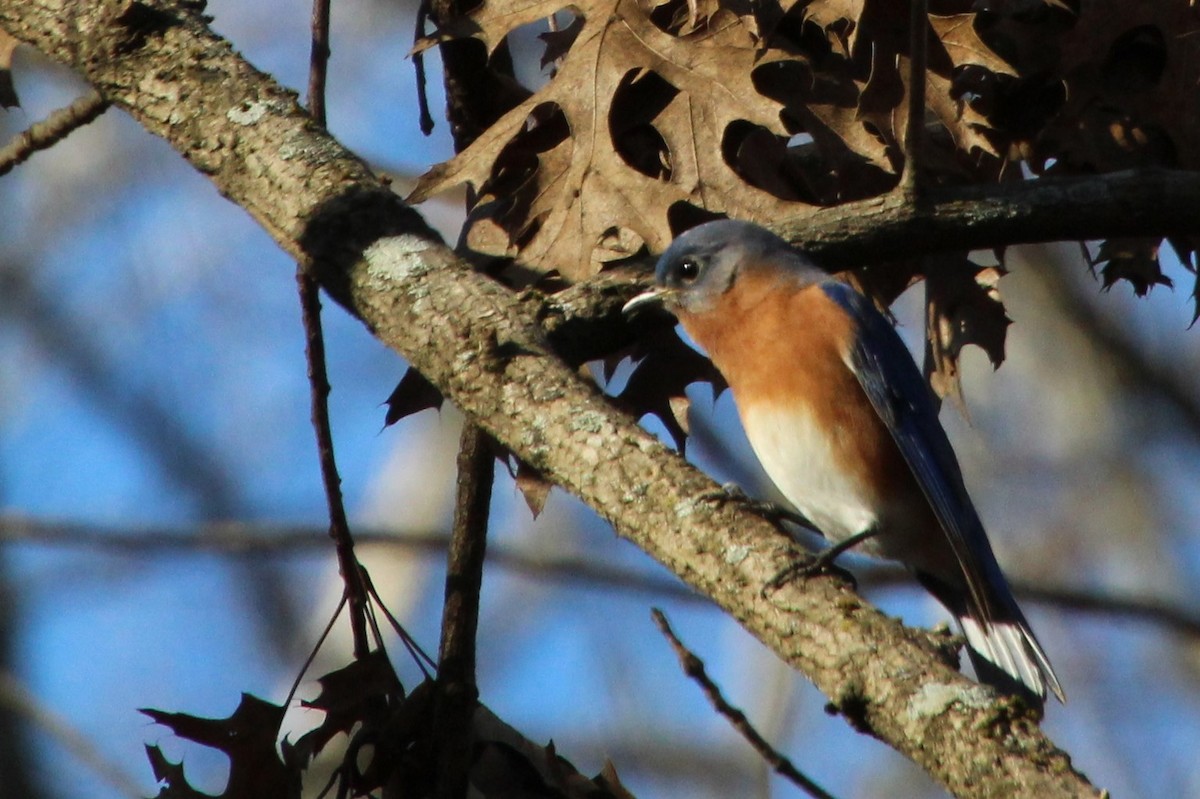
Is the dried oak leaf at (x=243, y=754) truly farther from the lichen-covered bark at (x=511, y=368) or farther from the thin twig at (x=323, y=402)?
the lichen-covered bark at (x=511, y=368)

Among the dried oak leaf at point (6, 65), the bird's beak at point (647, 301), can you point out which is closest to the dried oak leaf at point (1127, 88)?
the bird's beak at point (647, 301)

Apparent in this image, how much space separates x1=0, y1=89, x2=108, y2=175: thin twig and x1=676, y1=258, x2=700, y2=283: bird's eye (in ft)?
5.77

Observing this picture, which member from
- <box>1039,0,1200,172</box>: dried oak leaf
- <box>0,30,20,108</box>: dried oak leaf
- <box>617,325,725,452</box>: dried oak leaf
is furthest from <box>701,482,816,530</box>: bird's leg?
<box>0,30,20,108</box>: dried oak leaf

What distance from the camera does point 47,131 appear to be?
3.95m

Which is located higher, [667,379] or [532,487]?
[667,379]

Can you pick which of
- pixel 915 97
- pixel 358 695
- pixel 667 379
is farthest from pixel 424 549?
pixel 915 97

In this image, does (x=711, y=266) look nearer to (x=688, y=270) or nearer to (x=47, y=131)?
(x=688, y=270)

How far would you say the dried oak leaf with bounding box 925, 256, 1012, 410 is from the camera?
424 centimetres

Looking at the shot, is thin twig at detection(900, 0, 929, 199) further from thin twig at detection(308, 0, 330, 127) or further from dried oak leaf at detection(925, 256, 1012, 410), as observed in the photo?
thin twig at detection(308, 0, 330, 127)

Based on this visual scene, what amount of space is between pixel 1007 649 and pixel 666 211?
5.46ft

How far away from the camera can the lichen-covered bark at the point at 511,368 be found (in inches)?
87.7

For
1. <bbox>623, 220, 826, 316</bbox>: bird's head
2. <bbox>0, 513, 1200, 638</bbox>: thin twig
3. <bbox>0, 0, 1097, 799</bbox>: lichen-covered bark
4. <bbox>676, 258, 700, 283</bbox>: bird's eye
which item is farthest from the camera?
<bbox>0, 513, 1200, 638</bbox>: thin twig

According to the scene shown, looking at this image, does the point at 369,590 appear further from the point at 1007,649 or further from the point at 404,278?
the point at 1007,649

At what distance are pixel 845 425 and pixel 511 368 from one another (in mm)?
1498
